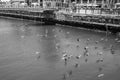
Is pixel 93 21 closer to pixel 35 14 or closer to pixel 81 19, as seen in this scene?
pixel 81 19

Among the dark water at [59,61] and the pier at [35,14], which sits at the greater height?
the pier at [35,14]

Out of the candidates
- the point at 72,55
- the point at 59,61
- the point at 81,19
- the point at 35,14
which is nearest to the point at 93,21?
the point at 81,19

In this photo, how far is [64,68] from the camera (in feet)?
81.7

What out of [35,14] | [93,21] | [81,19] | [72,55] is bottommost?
[72,55]

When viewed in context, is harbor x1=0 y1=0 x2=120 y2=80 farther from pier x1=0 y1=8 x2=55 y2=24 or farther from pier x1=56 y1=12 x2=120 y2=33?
pier x1=0 y1=8 x2=55 y2=24

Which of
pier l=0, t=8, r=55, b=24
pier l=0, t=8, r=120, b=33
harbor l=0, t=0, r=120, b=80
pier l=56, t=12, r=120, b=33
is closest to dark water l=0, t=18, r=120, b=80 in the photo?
harbor l=0, t=0, r=120, b=80

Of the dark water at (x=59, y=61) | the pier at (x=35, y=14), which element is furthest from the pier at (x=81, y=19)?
the dark water at (x=59, y=61)

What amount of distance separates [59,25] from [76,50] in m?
29.8

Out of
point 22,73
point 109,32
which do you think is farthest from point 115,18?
point 22,73

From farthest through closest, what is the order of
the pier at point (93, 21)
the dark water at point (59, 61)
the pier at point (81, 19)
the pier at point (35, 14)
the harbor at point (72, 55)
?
the pier at point (35, 14) → the pier at point (81, 19) → the pier at point (93, 21) → the harbor at point (72, 55) → the dark water at point (59, 61)

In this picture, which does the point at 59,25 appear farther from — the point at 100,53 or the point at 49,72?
the point at 49,72

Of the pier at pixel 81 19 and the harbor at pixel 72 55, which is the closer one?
the harbor at pixel 72 55

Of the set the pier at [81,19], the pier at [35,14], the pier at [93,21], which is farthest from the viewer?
the pier at [35,14]

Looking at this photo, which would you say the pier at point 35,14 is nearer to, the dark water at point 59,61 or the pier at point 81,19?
the pier at point 81,19
